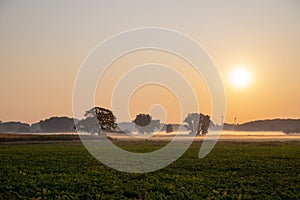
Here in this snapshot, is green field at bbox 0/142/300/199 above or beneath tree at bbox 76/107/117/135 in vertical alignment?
beneath

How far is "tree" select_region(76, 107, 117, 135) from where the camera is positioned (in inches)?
5704

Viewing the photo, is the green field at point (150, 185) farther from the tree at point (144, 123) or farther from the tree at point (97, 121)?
the tree at point (144, 123)

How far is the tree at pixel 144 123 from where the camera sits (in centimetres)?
18938

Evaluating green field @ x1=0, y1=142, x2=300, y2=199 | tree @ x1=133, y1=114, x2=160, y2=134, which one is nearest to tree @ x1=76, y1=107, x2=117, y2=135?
tree @ x1=133, y1=114, x2=160, y2=134

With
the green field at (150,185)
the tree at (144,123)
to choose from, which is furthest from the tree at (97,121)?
the green field at (150,185)

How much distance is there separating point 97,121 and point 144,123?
148 feet

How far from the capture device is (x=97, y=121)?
148m

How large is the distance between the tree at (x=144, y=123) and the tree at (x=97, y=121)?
37.0 m

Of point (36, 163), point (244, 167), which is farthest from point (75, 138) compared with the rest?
point (244, 167)

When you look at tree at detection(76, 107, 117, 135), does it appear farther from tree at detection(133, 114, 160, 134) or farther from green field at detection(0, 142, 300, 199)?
green field at detection(0, 142, 300, 199)

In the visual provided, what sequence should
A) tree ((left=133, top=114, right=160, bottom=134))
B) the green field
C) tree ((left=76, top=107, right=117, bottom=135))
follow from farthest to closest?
tree ((left=133, top=114, right=160, bottom=134)) → tree ((left=76, top=107, right=117, bottom=135)) → the green field

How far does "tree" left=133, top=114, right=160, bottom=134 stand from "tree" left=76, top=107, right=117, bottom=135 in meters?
37.0

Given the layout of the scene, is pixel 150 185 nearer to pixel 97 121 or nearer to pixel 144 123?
pixel 97 121

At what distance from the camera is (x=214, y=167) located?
37.0 m
